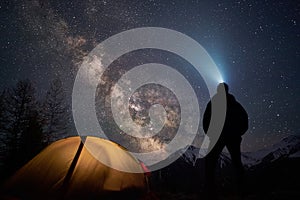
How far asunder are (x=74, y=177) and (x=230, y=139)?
398 cm

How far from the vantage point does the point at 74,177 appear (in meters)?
4.51

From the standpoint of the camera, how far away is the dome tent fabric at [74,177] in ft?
14.0

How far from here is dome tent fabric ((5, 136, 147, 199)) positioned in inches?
169

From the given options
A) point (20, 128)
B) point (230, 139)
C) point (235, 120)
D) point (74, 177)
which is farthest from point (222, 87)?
point (20, 128)

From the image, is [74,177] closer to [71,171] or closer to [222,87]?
[71,171]

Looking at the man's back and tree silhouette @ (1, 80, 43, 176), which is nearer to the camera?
the man's back

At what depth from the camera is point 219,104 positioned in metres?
5.84

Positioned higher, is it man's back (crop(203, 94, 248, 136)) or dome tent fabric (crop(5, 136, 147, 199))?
man's back (crop(203, 94, 248, 136))

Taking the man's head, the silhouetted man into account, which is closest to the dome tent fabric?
the silhouetted man

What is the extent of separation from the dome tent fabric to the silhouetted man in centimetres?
171

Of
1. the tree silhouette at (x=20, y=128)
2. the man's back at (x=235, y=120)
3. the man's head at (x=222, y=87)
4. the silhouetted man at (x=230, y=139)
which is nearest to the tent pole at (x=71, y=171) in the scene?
the silhouetted man at (x=230, y=139)

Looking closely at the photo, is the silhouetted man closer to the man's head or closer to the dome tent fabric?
the man's head

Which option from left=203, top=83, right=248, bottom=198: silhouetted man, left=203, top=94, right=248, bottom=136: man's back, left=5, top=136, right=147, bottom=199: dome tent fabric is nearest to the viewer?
left=5, top=136, right=147, bottom=199: dome tent fabric

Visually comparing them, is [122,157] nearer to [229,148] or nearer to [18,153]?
[229,148]
